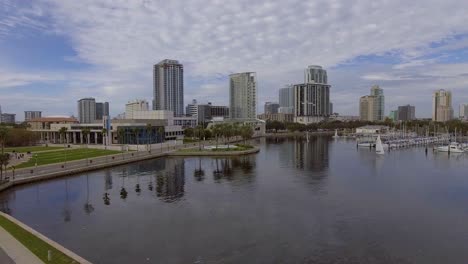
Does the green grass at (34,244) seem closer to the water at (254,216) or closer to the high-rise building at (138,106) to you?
the water at (254,216)

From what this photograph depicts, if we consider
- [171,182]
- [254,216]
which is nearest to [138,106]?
[171,182]

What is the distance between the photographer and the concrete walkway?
16750mm

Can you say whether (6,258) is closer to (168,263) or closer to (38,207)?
(168,263)

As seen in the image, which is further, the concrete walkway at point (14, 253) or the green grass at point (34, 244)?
the green grass at point (34, 244)

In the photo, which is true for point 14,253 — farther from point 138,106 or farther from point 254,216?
point 138,106

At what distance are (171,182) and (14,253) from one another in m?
27.3

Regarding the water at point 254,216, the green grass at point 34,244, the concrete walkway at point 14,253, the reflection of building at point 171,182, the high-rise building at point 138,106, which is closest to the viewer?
the concrete walkway at point 14,253

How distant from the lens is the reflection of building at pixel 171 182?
37.0 metres

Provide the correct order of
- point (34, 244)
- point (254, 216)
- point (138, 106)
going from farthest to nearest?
point (138, 106) < point (254, 216) < point (34, 244)

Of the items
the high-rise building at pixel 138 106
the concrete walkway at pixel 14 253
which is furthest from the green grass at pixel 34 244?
the high-rise building at pixel 138 106

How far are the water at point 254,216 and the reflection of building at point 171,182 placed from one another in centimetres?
13

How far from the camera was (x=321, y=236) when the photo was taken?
24.0 m

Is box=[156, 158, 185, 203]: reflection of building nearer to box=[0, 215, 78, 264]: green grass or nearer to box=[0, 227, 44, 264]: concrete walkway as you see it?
box=[0, 215, 78, 264]: green grass

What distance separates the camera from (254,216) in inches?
1131
